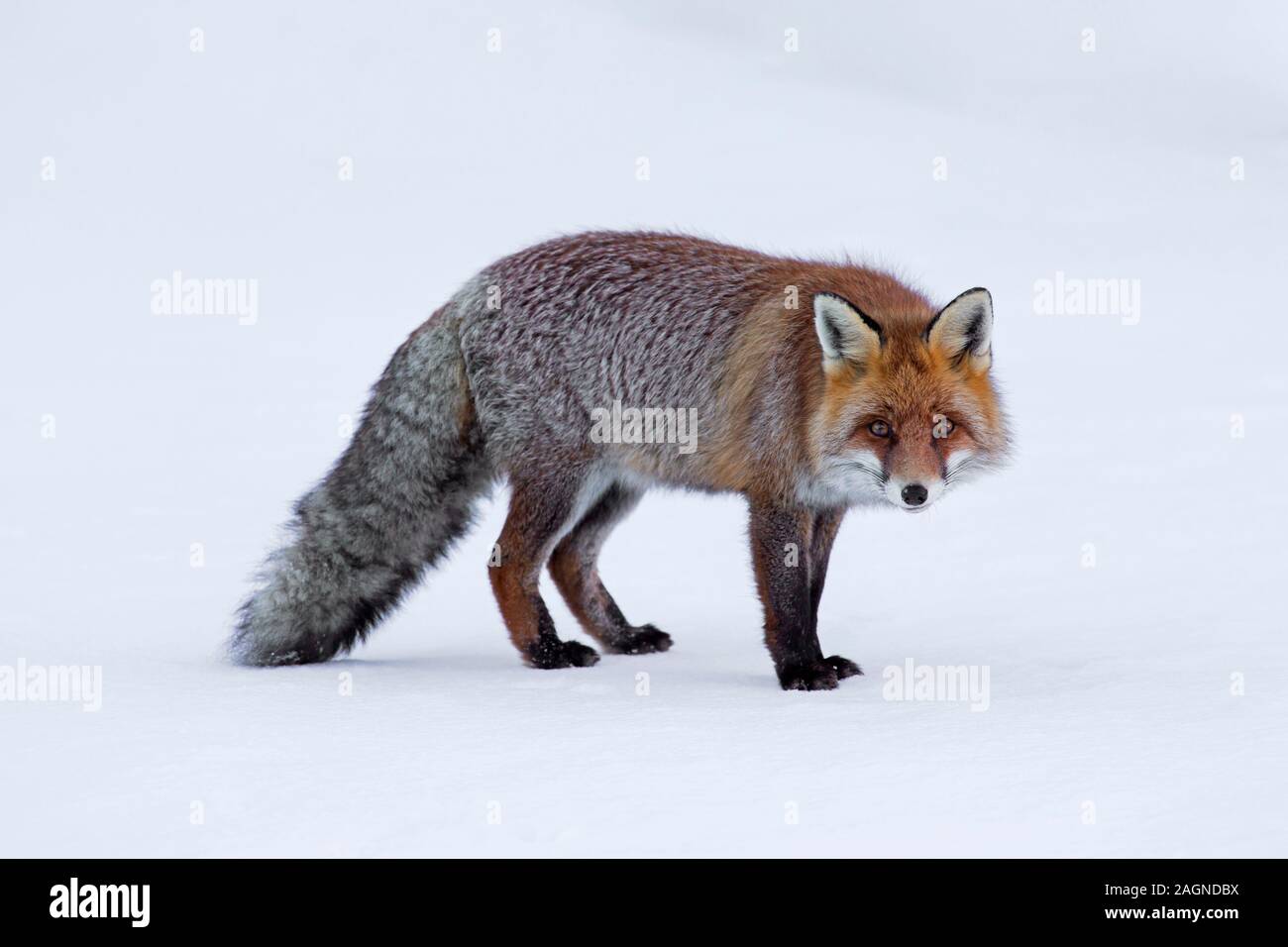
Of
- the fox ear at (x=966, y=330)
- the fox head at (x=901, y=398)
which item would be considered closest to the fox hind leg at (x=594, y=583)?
the fox head at (x=901, y=398)

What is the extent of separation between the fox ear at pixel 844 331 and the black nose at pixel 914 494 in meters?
0.58

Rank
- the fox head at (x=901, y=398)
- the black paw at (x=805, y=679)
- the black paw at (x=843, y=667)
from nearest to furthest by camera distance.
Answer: the fox head at (x=901, y=398) < the black paw at (x=805, y=679) < the black paw at (x=843, y=667)

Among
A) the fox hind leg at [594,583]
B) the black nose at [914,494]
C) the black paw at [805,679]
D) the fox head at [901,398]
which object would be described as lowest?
the black paw at [805,679]

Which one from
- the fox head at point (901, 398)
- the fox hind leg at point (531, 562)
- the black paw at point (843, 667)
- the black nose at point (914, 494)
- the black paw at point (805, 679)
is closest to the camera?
the black nose at point (914, 494)

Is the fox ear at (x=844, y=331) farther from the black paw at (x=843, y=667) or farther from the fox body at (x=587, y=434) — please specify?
the black paw at (x=843, y=667)

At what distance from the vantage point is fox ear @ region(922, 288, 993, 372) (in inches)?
205

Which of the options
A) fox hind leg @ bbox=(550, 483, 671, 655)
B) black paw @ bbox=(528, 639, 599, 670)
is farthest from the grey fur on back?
black paw @ bbox=(528, 639, 599, 670)

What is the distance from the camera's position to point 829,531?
589 centimetres

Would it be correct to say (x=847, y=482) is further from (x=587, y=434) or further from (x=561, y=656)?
(x=561, y=656)

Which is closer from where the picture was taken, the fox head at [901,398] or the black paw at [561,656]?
the fox head at [901,398]

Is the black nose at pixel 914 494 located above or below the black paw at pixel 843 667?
above

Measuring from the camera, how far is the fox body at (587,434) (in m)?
5.58

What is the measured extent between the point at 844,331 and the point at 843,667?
1416 mm

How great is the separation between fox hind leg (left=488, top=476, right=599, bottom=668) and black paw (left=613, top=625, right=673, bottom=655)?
47 centimetres
